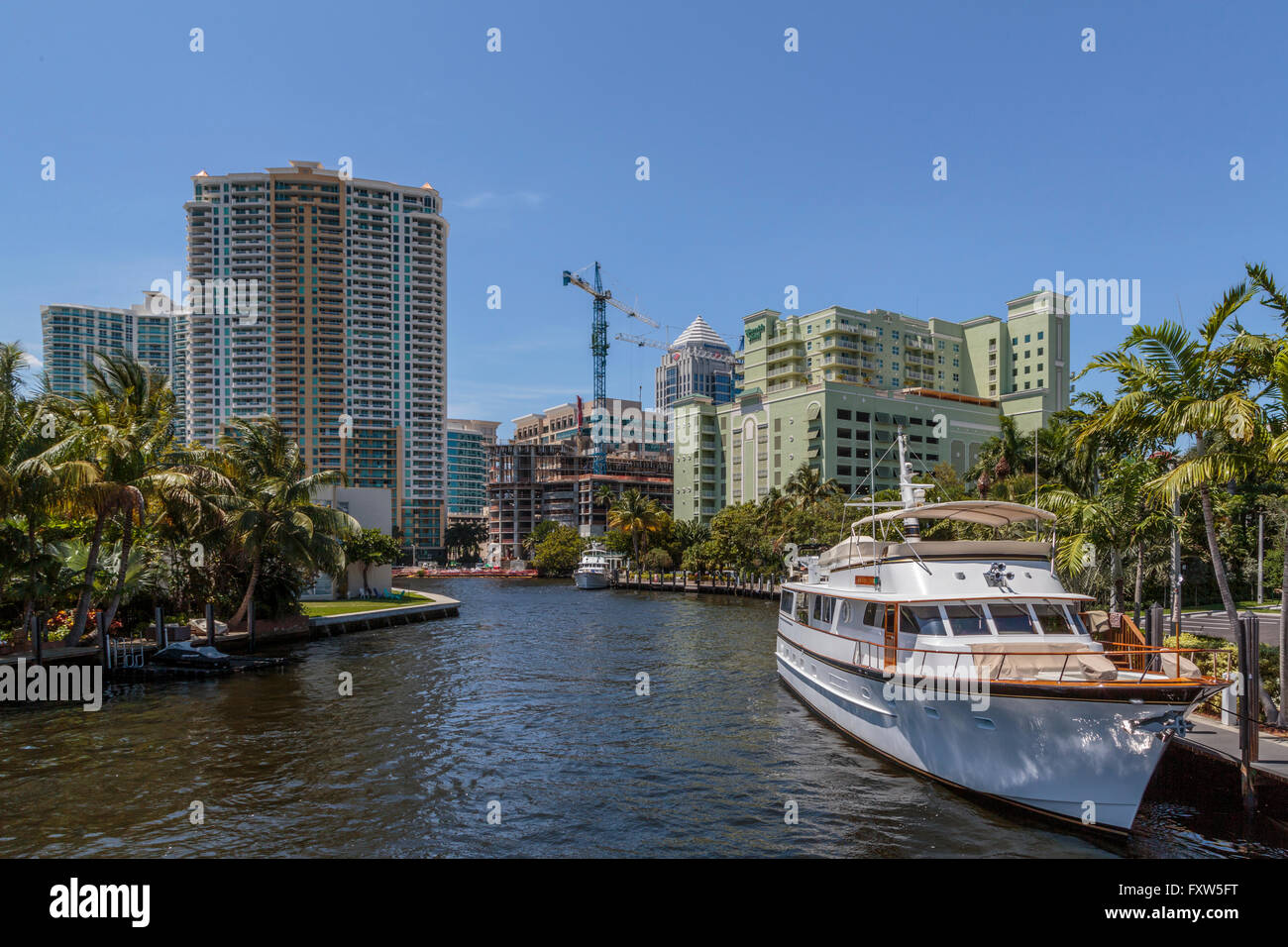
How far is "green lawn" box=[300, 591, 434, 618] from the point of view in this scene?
4991cm

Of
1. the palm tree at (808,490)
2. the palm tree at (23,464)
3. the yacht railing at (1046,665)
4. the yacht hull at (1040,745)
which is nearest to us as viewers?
the yacht hull at (1040,745)

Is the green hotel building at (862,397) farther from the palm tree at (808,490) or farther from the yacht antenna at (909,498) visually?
the yacht antenna at (909,498)

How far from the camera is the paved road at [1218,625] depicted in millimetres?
31969

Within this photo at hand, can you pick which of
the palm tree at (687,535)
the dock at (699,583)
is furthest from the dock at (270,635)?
the palm tree at (687,535)

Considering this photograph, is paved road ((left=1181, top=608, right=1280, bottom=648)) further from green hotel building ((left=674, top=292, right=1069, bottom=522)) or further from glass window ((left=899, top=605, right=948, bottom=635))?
green hotel building ((left=674, top=292, right=1069, bottom=522))

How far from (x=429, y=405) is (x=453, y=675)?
5955 inches

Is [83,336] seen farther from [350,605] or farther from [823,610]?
[823,610]

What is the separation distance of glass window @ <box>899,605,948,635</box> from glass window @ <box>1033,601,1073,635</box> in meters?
2.12

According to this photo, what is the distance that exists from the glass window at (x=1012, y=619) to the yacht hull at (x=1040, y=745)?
8.67ft

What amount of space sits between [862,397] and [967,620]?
99258 millimetres

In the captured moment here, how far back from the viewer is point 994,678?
14.5m

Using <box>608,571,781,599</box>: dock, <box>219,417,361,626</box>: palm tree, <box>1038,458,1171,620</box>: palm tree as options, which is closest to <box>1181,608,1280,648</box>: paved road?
<box>1038,458,1171,620</box>: palm tree
